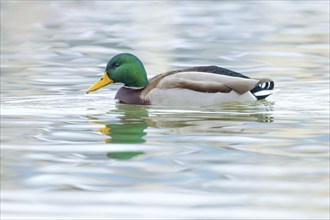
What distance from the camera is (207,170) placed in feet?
26.1

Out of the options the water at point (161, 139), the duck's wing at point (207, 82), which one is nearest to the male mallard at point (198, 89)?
the duck's wing at point (207, 82)

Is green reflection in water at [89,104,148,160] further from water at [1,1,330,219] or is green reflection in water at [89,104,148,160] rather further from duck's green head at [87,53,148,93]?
duck's green head at [87,53,148,93]

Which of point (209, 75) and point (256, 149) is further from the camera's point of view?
point (209, 75)

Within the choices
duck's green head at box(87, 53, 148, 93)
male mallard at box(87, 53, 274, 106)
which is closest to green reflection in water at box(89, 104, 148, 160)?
male mallard at box(87, 53, 274, 106)

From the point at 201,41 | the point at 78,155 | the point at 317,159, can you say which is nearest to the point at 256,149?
the point at 317,159

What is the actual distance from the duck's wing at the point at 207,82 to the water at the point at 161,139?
0.19 metres

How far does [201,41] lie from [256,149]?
12.1 metres

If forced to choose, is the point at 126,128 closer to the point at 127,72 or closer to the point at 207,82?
the point at 207,82

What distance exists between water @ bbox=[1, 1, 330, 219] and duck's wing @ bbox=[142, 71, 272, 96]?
7.6 inches

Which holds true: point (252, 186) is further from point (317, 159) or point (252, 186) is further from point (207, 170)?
point (317, 159)

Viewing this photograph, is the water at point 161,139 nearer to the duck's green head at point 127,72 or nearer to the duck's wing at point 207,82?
the duck's wing at point 207,82

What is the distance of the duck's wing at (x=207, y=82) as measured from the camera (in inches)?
469

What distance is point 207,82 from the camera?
1190 cm

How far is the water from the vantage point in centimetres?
690
